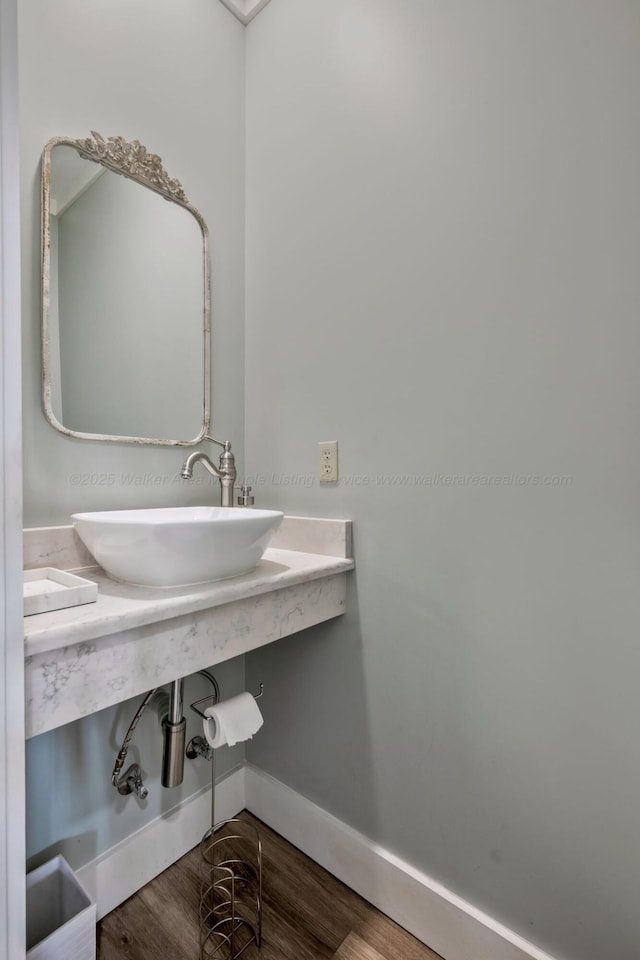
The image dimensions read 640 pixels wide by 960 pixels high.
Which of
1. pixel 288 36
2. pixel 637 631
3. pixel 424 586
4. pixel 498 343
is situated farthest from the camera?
pixel 288 36

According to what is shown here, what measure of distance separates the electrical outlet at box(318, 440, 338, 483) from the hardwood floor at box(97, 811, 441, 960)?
1112 millimetres

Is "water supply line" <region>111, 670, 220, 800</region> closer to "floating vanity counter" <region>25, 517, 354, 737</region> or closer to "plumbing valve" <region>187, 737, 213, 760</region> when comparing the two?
"plumbing valve" <region>187, 737, 213, 760</region>

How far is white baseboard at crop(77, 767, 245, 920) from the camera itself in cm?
108

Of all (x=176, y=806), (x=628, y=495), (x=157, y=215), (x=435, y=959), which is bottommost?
(x=435, y=959)

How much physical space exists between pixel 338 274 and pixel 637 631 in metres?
1.10

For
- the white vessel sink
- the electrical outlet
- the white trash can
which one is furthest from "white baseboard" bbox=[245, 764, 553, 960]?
the electrical outlet

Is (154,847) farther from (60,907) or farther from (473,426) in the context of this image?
(473,426)

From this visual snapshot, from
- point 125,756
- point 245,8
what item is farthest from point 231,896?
point 245,8

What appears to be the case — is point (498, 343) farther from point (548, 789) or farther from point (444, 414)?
point (548, 789)

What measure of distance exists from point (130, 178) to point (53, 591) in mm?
1118

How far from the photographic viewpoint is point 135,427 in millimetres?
1219

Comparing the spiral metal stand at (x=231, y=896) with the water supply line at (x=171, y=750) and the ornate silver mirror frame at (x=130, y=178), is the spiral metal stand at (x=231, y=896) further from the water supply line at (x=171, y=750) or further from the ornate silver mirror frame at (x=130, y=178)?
the ornate silver mirror frame at (x=130, y=178)

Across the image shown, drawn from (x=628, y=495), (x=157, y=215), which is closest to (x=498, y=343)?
(x=628, y=495)

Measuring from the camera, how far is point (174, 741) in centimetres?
111
